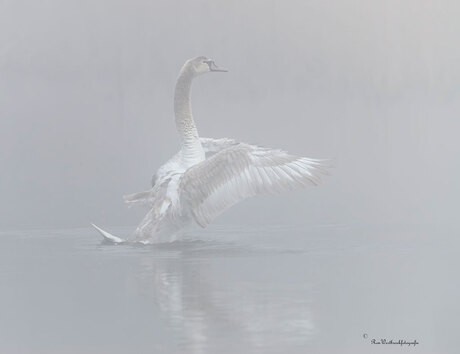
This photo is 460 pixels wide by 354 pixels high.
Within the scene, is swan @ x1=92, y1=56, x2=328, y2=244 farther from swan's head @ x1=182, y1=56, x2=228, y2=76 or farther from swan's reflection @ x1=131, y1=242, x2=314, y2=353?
swan's head @ x1=182, y1=56, x2=228, y2=76

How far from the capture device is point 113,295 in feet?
26.7

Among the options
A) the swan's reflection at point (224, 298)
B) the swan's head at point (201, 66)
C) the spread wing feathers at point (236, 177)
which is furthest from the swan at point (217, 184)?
the swan's head at point (201, 66)

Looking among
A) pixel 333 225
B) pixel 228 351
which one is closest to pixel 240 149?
pixel 333 225

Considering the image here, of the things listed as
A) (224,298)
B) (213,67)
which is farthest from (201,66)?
(224,298)

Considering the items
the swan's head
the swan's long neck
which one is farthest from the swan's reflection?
the swan's head

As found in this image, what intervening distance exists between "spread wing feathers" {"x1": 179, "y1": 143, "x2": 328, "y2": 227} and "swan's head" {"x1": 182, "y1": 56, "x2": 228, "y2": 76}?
1.56 m

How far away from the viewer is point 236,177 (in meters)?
10.1

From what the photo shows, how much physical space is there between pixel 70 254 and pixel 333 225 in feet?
9.51

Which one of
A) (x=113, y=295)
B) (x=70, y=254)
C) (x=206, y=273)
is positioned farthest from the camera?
(x=70, y=254)

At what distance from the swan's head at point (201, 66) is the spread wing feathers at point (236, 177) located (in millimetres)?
1557

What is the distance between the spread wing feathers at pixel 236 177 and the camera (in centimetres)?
1006

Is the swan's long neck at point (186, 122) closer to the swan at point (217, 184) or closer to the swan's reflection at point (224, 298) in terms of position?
the swan at point (217, 184)

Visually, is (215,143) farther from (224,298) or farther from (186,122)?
(224,298)

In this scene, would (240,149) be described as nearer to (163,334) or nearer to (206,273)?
(206,273)
